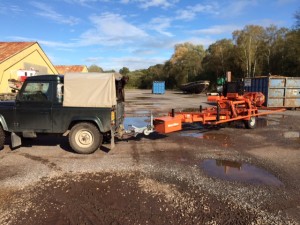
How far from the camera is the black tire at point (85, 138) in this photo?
783 cm

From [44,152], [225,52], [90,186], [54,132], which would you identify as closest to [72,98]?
[54,132]

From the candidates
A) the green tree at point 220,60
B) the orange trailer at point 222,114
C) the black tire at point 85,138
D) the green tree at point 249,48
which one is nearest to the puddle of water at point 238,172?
the orange trailer at point 222,114

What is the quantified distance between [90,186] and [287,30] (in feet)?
148

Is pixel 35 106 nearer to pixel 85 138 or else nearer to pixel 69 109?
pixel 69 109

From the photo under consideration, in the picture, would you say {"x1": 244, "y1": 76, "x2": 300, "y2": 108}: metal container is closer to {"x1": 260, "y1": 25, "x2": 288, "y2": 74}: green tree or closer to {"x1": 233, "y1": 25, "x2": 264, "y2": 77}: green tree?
{"x1": 260, "y1": 25, "x2": 288, "y2": 74}: green tree

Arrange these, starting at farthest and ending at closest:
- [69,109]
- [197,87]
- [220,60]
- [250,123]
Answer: [220,60], [197,87], [250,123], [69,109]

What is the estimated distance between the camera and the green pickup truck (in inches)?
307

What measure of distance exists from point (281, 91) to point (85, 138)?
54.5 ft

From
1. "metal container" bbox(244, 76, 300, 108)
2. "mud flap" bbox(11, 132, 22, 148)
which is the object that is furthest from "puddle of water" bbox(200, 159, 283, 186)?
"metal container" bbox(244, 76, 300, 108)

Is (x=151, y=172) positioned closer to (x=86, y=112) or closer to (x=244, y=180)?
(x=244, y=180)

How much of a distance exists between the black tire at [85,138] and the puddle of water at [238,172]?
2.97 m

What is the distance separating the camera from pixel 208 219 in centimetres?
435

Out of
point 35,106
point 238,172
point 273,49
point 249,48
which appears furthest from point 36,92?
point 249,48

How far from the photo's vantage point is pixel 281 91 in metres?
20.0
